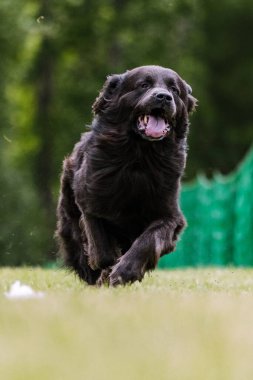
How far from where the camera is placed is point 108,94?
7.62 metres

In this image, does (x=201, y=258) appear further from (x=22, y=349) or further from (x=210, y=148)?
(x=210, y=148)

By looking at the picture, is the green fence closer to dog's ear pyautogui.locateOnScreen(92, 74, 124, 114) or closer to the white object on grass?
dog's ear pyautogui.locateOnScreen(92, 74, 124, 114)

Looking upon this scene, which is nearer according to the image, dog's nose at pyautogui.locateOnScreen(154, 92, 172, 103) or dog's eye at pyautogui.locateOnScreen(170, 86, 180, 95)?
dog's nose at pyautogui.locateOnScreen(154, 92, 172, 103)

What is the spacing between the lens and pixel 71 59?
36688 mm

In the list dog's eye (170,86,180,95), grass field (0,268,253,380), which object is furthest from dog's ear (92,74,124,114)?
grass field (0,268,253,380)

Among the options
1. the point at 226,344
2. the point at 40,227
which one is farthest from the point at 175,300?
the point at 40,227

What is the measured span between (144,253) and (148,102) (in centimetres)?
98

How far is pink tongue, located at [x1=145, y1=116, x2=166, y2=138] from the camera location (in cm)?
707

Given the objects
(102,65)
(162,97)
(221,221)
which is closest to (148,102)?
(162,97)

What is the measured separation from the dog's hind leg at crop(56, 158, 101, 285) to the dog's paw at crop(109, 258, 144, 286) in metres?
1.33

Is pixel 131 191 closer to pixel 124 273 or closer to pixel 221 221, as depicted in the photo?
pixel 124 273

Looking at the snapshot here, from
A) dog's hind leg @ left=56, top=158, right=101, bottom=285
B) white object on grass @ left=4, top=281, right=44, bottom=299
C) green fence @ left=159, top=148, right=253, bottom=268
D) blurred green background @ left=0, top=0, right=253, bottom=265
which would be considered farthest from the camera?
blurred green background @ left=0, top=0, right=253, bottom=265

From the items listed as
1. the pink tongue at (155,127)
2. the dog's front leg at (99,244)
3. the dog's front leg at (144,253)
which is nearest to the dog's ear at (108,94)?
the pink tongue at (155,127)

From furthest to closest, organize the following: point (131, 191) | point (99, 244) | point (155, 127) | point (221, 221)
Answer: point (221, 221), point (99, 244), point (131, 191), point (155, 127)
